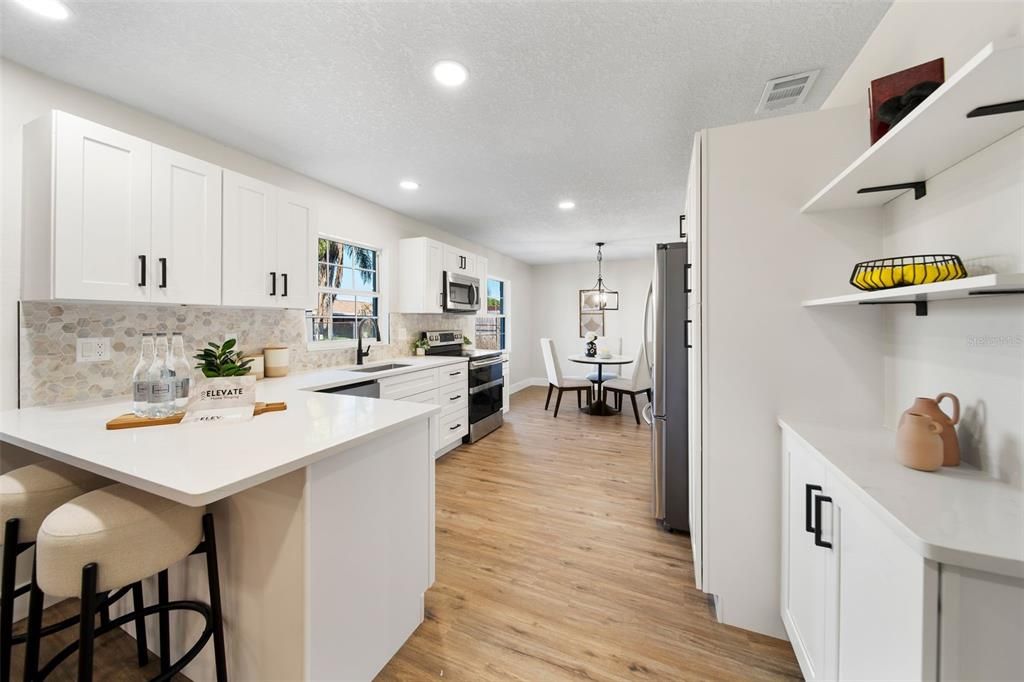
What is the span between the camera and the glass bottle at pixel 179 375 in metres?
1.51

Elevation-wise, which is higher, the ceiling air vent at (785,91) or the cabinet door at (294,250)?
the ceiling air vent at (785,91)

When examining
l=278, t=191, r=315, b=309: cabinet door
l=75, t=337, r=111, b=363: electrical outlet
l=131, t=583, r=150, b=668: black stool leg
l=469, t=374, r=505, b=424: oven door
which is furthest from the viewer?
l=469, t=374, r=505, b=424: oven door

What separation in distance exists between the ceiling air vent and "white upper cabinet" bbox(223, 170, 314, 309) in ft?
9.43

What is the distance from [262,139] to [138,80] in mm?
636

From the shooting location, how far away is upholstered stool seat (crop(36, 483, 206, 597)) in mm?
966

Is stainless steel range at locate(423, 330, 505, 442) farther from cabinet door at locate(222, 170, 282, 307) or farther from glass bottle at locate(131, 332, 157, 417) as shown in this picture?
glass bottle at locate(131, 332, 157, 417)

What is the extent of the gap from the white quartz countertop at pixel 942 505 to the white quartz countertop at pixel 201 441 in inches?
53.2

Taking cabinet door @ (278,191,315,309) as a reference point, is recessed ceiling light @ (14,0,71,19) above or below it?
above

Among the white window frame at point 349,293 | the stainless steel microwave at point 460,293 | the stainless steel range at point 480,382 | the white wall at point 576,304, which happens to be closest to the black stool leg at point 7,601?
the white window frame at point 349,293

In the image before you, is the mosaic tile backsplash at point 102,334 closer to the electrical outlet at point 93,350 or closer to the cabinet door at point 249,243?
the electrical outlet at point 93,350

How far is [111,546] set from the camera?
0.99 m

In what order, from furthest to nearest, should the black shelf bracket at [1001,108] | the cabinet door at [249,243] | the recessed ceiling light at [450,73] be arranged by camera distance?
1. the cabinet door at [249,243]
2. the recessed ceiling light at [450,73]
3. the black shelf bracket at [1001,108]

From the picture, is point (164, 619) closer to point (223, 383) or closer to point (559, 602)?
point (223, 383)

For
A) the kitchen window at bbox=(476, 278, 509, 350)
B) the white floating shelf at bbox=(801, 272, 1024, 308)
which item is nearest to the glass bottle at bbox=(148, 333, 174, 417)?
the white floating shelf at bbox=(801, 272, 1024, 308)
